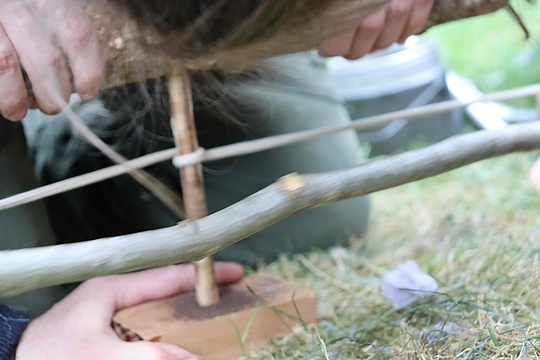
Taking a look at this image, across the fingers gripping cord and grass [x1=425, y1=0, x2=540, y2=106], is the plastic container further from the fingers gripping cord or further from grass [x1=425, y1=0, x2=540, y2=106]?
the fingers gripping cord

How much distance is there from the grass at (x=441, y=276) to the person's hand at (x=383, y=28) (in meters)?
0.30

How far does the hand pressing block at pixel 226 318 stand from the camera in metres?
0.75

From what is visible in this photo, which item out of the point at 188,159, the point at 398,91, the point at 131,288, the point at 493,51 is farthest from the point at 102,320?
the point at 493,51

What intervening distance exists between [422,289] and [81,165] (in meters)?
0.51

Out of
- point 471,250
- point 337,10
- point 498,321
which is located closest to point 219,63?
point 337,10

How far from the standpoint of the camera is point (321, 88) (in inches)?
51.1

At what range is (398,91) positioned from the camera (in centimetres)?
179

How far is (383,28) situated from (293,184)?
0.29 m

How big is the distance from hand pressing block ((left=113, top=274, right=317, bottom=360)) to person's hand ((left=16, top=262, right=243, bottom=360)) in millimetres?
13

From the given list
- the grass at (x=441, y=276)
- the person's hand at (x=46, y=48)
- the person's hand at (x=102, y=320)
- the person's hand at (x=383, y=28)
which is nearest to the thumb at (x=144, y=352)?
the person's hand at (x=102, y=320)

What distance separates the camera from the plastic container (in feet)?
5.88

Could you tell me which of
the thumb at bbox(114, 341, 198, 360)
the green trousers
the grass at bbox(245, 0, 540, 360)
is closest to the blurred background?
the grass at bbox(245, 0, 540, 360)

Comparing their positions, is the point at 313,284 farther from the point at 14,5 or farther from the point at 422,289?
the point at 14,5

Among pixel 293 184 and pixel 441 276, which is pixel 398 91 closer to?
pixel 441 276
